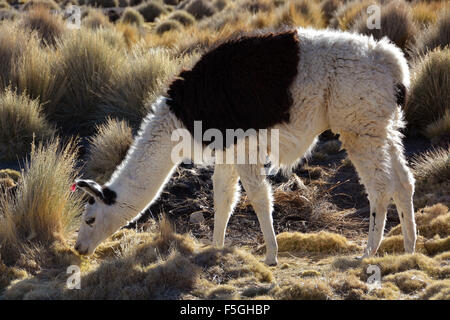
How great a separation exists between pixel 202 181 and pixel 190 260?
320cm

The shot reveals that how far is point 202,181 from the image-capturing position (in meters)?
9.15

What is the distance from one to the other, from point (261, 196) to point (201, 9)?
2172 cm

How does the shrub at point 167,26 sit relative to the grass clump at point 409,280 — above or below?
below

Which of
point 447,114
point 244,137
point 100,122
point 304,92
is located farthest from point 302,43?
point 100,122

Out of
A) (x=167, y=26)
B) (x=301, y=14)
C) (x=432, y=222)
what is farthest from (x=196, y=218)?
(x=167, y=26)

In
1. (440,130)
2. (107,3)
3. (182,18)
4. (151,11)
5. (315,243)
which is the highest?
(440,130)

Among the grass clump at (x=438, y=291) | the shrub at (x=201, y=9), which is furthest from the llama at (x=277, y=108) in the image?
the shrub at (x=201, y=9)

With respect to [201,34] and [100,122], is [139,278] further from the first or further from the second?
[201,34]

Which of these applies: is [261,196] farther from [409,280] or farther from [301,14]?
[301,14]

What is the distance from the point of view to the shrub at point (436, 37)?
40.2 ft

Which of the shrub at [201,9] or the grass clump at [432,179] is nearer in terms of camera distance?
the grass clump at [432,179]

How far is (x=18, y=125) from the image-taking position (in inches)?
392

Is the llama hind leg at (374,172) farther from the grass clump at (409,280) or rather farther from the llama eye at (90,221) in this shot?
the llama eye at (90,221)
